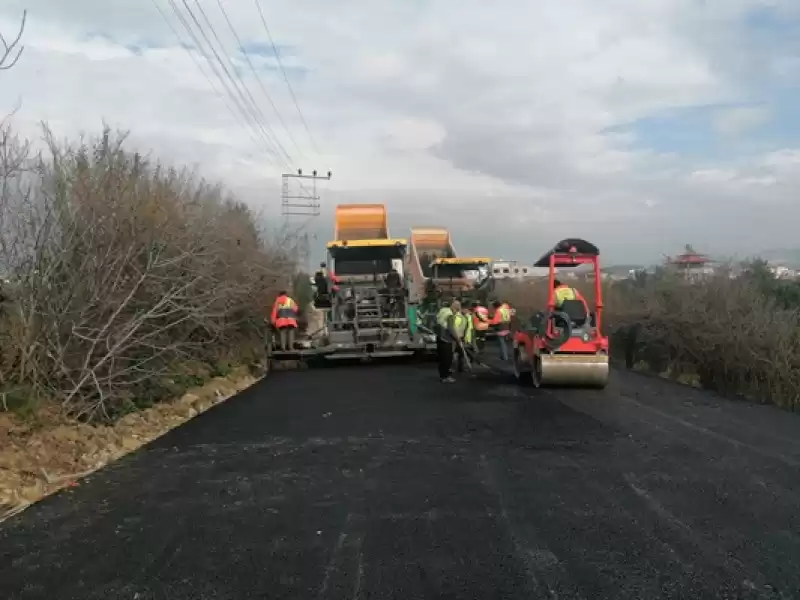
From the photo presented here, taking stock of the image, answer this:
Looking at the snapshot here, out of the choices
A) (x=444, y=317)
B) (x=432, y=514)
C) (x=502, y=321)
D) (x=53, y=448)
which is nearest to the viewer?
(x=432, y=514)

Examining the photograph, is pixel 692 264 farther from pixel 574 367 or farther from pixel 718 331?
pixel 574 367

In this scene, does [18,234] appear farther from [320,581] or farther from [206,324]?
[320,581]

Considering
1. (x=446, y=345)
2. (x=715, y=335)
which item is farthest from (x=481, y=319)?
(x=446, y=345)

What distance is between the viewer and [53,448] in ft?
26.0

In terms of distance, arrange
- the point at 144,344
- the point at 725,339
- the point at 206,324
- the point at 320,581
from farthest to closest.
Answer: the point at 725,339, the point at 206,324, the point at 144,344, the point at 320,581

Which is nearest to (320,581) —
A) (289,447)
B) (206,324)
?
(289,447)

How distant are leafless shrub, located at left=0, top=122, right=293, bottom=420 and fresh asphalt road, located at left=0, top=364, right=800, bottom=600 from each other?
4.25 ft

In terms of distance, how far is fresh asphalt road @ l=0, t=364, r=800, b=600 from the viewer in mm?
4688

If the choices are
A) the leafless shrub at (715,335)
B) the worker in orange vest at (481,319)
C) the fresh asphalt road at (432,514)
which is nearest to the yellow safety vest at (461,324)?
the worker in orange vest at (481,319)

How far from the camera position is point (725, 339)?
17.5m

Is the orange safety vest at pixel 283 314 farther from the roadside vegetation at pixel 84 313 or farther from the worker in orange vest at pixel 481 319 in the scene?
the roadside vegetation at pixel 84 313

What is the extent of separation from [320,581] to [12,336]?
18.6 feet

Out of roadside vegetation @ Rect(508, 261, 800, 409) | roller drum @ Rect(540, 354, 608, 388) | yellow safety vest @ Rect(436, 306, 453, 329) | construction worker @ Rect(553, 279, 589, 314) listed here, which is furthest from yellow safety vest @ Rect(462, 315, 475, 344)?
roadside vegetation @ Rect(508, 261, 800, 409)

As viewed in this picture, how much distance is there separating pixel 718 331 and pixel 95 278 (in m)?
14.0
